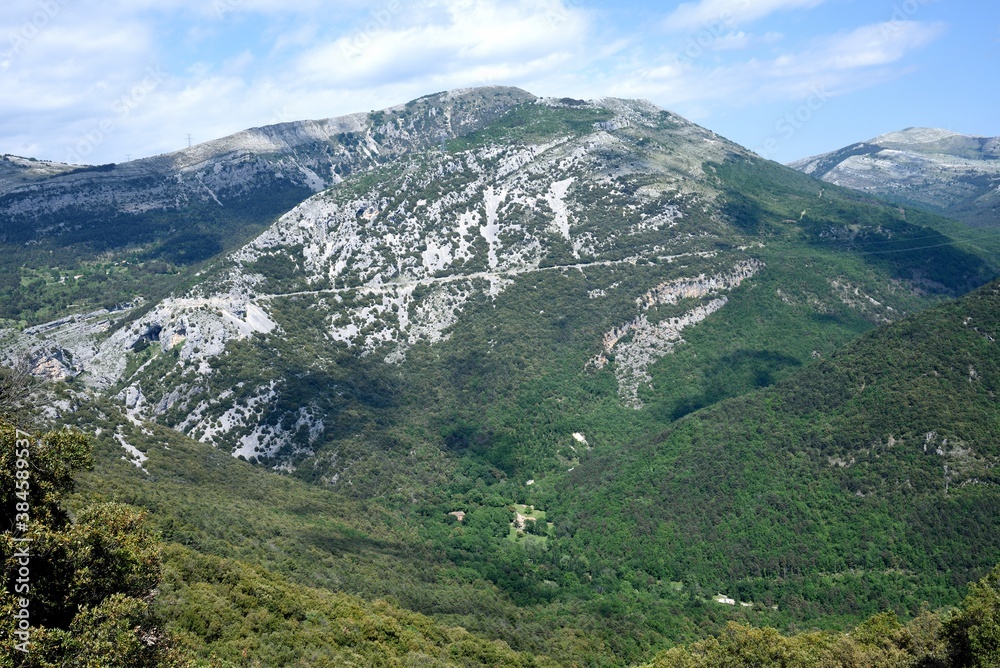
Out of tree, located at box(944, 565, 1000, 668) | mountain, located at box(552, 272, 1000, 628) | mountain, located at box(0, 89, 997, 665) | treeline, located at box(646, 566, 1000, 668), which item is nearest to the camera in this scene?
tree, located at box(944, 565, 1000, 668)

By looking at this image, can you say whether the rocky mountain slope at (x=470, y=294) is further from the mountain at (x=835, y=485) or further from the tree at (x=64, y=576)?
the tree at (x=64, y=576)

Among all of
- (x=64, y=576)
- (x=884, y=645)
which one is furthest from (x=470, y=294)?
(x=64, y=576)

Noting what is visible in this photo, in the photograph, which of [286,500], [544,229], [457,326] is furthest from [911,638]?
[544,229]

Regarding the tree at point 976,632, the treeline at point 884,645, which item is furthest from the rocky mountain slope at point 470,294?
the tree at point 976,632

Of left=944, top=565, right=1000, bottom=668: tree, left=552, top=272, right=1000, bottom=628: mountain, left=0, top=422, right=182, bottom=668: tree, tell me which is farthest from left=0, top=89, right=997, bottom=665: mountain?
left=944, top=565, right=1000, bottom=668: tree

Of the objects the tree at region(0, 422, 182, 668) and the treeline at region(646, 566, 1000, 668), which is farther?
the treeline at region(646, 566, 1000, 668)

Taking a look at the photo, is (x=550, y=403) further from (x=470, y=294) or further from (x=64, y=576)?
(x=64, y=576)

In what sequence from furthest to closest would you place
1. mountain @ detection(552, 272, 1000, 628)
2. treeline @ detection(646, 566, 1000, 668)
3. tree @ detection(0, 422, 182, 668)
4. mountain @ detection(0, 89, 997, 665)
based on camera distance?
1. mountain @ detection(0, 89, 997, 665)
2. mountain @ detection(552, 272, 1000, 628)
3. treeline @ detection(646, 566, 1000, 668)
4. tree @ detection(0, 422, 182, 668)

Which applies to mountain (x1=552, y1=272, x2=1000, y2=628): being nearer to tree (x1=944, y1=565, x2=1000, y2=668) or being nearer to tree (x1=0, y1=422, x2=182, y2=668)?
tree (x1=944, y1=565, x2=1000, y2=668)

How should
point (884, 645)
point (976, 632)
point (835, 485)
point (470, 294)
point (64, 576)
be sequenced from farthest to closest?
1. point (470, 294)
2. point (835, 485)
3. point (884, 645)
4. point (976, 632)
5. point (64, 576)
